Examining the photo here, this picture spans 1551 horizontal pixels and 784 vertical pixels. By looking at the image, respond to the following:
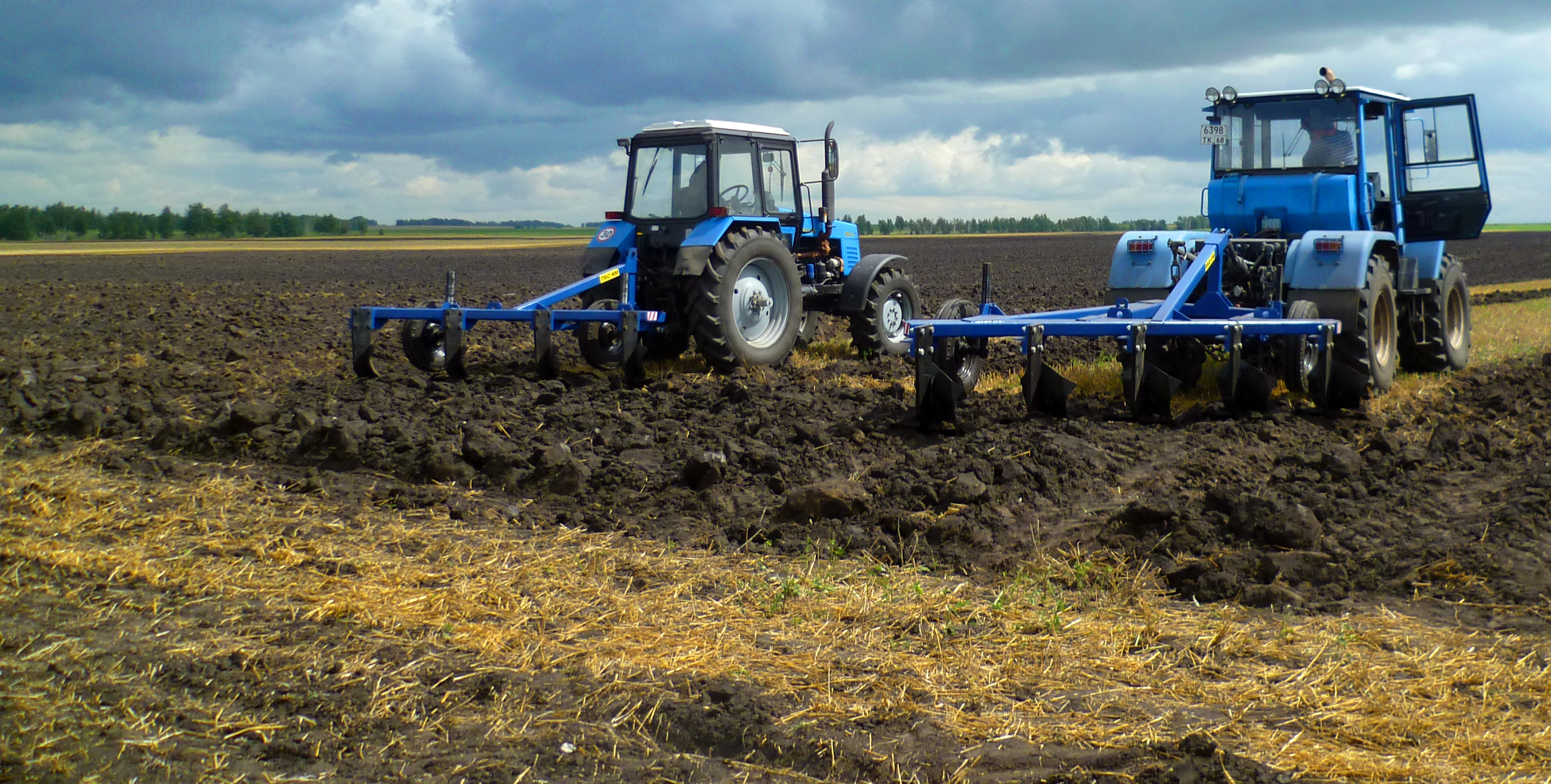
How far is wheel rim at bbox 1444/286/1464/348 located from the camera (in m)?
10.4

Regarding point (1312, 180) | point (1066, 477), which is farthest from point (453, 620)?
point (1312, 180)

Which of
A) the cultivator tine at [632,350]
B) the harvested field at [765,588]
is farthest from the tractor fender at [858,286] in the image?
the harvested field at [765,588]

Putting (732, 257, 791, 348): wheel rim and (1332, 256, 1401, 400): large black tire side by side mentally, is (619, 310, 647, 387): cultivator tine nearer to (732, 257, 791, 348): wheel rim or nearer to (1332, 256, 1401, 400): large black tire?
(732, 257, 791, 348): wheel rim

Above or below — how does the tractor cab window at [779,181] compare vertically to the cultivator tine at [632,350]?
above

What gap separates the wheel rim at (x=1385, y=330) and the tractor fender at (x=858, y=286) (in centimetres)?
418

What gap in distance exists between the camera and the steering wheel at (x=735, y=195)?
10.6 meters

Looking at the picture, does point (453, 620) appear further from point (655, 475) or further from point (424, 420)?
point (424, 420)

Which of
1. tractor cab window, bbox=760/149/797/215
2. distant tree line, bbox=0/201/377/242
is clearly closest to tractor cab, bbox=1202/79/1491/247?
tractor cab window, bbox=760/149/797/215

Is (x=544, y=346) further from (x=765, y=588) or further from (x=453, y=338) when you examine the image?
(x=765, y=588)

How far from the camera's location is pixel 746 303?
1055 cm

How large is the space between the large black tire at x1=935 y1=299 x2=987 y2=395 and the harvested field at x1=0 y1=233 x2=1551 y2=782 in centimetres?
24

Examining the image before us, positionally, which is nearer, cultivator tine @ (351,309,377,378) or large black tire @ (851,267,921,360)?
cultivator tine @ (351,309,377,378)

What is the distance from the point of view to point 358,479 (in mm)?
6539

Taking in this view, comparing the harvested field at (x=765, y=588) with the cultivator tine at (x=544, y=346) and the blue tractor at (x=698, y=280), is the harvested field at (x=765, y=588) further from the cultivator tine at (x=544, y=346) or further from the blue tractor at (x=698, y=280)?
the blue tractor at (x=698, y=280)
